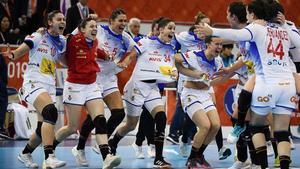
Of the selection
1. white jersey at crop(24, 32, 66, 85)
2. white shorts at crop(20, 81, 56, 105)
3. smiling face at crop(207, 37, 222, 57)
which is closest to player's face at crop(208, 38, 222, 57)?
smiling face at crop(207, 37, 222, 57)

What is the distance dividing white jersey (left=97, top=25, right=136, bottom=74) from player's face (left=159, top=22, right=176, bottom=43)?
493 mm

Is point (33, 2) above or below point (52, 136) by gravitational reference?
above

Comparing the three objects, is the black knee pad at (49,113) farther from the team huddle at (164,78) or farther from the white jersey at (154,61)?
the white jersey at (154,61)

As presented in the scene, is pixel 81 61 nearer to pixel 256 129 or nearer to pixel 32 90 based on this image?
pixel 32 90

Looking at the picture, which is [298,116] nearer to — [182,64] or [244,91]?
[182,64]

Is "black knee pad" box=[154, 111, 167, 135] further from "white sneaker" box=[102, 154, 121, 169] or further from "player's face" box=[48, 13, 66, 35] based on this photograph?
"player's face" box=[48, 13, 66, 35]

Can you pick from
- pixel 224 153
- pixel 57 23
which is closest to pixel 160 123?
pixel 224 153

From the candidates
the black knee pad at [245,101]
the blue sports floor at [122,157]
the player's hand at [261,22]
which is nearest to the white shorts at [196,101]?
the blue sports floor at [122,157]

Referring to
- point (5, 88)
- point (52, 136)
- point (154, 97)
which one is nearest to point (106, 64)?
point (154, 97)

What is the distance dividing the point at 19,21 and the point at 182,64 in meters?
7.34

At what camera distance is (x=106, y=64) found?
11398 mm

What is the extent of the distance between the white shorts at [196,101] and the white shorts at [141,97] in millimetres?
557

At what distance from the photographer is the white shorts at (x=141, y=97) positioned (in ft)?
37.5

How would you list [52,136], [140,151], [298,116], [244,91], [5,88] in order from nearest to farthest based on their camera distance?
[244,91] → [52,136] → [140,151] → [5,88] → [298,116]
